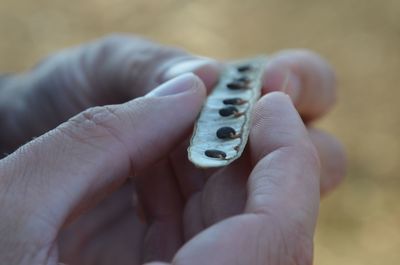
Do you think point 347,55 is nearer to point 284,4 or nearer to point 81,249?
point 284,4

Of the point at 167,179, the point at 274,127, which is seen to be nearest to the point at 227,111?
the point at 274,127

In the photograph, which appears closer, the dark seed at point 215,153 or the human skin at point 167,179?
the human skin at point 167,179

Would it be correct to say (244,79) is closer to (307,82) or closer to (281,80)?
(281,80)

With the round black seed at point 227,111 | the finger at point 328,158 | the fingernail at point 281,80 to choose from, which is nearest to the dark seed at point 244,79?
the fingernail at point 281,80

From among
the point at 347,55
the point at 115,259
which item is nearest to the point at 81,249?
the point at 115,259

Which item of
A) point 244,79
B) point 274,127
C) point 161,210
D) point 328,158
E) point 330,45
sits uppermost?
point 274,127

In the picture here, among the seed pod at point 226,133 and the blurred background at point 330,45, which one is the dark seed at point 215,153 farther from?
→ the blurred background at point 330,45

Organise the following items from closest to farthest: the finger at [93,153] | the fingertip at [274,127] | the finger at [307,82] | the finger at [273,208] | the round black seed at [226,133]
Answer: the finger at [273,208] < the finger at [93,153] < the fingertip at [274,127] < the round black seed at [226,133] < the finger at [307,82]
